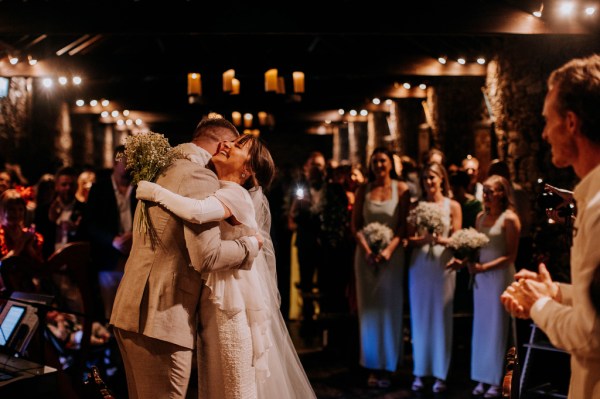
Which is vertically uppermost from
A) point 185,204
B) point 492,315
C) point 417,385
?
point 185,204

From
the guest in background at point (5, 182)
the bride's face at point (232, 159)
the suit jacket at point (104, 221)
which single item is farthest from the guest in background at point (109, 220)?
the bride's face at point (232, 159)

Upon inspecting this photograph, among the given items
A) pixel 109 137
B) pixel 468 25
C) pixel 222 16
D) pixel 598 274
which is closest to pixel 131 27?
pixel 222 16

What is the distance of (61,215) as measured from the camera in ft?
21.3

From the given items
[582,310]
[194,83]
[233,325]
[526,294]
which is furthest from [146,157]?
[194,83]

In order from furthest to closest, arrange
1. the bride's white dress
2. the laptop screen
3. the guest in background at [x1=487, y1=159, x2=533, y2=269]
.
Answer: the guest in background at [x1=487, y1=159, x2=533, y2=269] → the laptop screen → the bride's white dress

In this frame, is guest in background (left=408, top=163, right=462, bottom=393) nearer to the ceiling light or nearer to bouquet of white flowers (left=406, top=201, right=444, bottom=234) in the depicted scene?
bouquet of white flowers (left=406, top=201, right=444, bottom=234)

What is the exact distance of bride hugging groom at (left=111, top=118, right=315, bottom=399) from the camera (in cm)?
283

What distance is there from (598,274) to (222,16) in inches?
262

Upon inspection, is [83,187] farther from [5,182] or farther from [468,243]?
[468,243]

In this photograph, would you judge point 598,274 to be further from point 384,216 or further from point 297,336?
point 297,336

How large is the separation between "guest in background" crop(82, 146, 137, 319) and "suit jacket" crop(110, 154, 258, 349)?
8.89ft

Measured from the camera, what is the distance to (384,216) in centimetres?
570

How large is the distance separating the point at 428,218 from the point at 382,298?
30.9 inches

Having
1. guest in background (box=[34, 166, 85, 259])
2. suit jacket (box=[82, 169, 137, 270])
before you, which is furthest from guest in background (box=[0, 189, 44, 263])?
guest in background (box=[34, 166, 85, 259])
